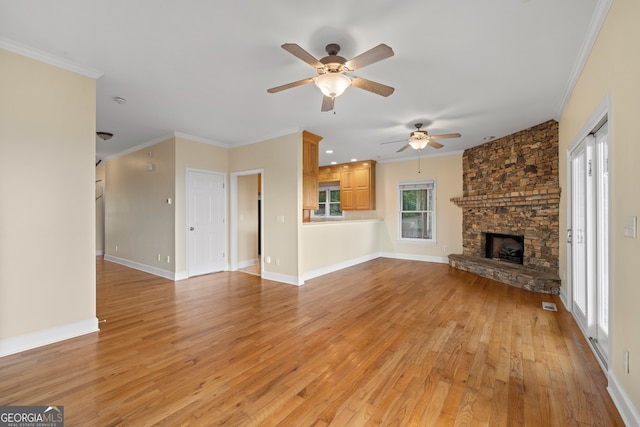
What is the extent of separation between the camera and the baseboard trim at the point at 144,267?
16.9 feet

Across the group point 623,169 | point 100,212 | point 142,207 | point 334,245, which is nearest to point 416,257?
point 334,245

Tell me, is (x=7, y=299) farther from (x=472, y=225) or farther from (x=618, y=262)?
(x=472, y=225)

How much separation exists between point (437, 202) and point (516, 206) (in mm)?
1899

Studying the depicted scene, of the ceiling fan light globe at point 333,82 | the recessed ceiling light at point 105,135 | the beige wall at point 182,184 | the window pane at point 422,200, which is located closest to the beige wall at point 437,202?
the window pane at point 422,200

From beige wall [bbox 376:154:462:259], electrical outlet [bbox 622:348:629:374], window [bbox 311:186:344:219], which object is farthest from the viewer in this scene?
window [bbox 311:186:344:219]

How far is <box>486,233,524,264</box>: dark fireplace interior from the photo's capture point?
18.4 ft

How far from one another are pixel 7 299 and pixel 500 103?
5774 mm

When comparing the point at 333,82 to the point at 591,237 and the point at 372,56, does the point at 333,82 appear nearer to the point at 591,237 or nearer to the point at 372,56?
the point at 372,56

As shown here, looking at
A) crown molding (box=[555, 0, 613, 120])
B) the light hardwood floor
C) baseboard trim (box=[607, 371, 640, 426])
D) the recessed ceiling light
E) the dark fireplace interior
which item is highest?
crown molding (box=[555, 0, 613, 120])

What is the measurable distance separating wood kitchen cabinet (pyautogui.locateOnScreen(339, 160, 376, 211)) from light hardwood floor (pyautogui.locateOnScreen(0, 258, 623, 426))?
4159 mm

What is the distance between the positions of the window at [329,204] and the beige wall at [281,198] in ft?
13.1

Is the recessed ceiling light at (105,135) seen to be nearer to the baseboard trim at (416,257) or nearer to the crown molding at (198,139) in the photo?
the crown molding at (198,139)

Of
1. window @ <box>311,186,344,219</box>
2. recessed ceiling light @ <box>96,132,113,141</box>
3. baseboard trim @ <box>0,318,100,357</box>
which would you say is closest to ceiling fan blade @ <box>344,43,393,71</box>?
baseboard trim @ <box>0,318,100,357</box>

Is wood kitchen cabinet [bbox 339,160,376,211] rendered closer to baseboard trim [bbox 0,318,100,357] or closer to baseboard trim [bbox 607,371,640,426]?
baseboard trim [bbox 607,371,640,426]
